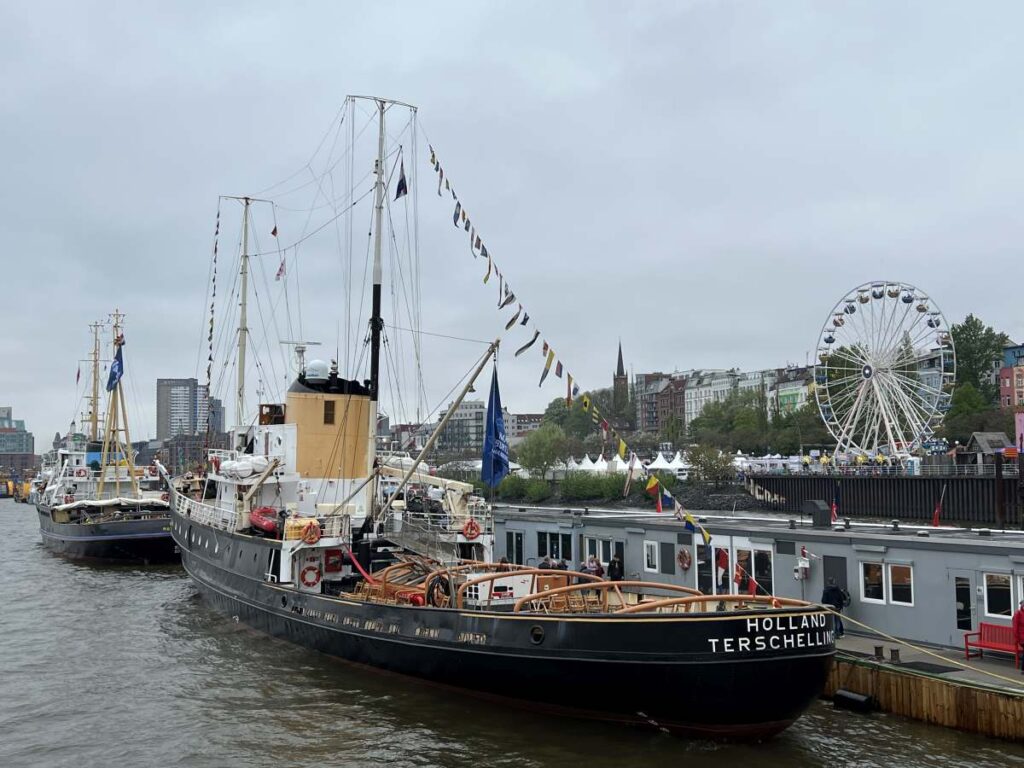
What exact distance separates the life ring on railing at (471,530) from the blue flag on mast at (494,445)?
342cm

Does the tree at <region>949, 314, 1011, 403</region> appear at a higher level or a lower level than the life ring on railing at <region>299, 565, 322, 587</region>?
higher

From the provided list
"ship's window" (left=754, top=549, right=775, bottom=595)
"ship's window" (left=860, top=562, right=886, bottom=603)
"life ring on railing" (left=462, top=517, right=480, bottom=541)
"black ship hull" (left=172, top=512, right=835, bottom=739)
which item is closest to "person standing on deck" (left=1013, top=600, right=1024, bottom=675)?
"ship's window" (left=860, top=562, right=886, bottom=603)

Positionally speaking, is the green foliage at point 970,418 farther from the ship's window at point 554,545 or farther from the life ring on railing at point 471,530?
the life ring on railing at point 471,530

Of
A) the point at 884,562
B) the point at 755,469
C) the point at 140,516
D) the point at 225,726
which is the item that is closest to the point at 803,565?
the point at 884,562

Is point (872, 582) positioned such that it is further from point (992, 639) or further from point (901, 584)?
point (992, 639)

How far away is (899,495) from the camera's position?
237 feet

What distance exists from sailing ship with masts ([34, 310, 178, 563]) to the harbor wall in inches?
1699

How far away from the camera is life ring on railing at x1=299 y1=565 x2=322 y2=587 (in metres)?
26.6

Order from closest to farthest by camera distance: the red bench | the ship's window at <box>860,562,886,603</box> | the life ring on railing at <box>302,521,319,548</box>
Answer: the red bench, the ship's window at <box>860,562,886,603</box>, the life ring on railing at <box>302,521,319,548</box>

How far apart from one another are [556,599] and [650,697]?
404 centimetres

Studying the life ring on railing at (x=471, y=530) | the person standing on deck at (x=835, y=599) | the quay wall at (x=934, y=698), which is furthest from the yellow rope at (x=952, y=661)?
the life ring on railing at (x=471, y=530)

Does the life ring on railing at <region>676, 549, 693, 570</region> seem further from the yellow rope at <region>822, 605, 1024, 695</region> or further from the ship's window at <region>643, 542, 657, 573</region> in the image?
the yellow rope at <region>822, 605, 1024, 695</region>

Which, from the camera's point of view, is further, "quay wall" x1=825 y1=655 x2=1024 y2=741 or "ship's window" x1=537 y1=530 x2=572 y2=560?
"ship's window" x1=537 y1=530 x2=572 y2=560

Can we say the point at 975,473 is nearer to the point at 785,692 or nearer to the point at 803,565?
the point at 803,565
